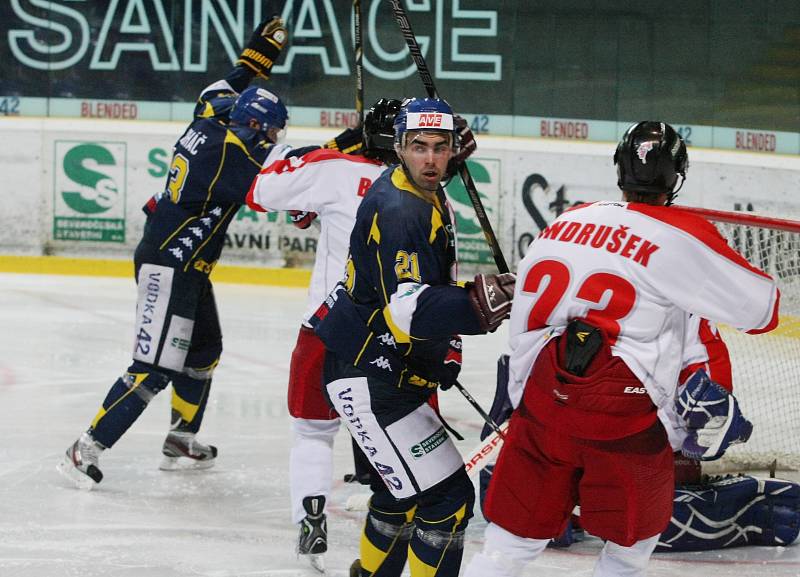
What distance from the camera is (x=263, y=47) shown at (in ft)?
16.0

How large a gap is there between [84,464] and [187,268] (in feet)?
2.39

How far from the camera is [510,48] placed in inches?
365

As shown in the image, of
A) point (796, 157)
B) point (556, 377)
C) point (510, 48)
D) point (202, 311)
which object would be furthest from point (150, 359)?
point (510, 48)

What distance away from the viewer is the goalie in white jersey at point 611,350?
2381 millimetres

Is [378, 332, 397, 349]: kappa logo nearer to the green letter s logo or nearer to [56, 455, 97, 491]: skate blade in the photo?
[56, 455, 97, 491]: skate blade

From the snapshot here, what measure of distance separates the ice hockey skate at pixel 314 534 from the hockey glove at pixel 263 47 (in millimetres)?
1836

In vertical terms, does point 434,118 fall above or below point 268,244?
above

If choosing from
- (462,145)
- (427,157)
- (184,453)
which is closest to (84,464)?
(184,453)

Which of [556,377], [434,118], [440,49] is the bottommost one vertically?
[556,377]

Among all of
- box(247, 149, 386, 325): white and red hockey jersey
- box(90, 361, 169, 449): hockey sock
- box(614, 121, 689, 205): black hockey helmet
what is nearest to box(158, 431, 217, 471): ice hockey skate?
box(90, 361, 169, 449): hockey sock

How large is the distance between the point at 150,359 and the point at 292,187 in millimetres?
1114

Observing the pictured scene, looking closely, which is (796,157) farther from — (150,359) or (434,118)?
(434,118)

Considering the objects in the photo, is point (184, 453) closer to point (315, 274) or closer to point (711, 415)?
point (315, 274)

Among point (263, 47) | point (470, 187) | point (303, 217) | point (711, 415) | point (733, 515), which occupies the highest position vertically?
point (263, 47)
